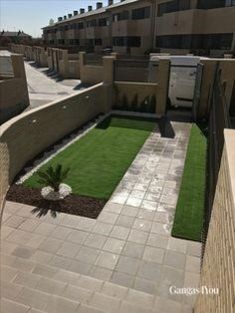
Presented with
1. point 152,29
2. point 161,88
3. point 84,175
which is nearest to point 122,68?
point 161,88

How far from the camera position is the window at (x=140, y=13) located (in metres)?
36.5

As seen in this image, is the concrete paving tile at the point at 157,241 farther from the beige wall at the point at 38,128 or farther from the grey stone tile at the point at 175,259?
the beige wall at the point at 38,128

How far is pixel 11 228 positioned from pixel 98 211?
7.69 feet

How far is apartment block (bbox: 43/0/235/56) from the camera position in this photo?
26344 millimetres

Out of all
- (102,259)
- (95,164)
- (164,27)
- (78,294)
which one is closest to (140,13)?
(164,27)

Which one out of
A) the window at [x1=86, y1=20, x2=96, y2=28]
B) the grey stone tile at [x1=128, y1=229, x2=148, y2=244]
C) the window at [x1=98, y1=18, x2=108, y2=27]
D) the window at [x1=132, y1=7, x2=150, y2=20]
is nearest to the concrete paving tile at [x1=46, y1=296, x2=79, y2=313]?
the grey stone tile at [x1=128, y1=229, x2=148, y2=244]

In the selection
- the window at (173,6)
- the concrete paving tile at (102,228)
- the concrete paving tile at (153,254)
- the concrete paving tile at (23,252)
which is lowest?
the concrete paving tile at (153,254)

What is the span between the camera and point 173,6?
31.1m

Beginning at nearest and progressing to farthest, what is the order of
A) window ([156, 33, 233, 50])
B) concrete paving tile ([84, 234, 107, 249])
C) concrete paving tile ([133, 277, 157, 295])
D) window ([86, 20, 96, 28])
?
concrete paving tile ([133, 277, 157, 295]) < concrete paving tile ([84, 234, 107, 249]) < window ([156, 33, 233, 50]) < window ([86, 20, 96, 28])

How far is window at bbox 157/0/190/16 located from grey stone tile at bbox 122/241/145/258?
93.3 feet

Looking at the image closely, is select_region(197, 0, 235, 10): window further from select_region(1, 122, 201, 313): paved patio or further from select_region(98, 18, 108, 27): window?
select_region(98, 18, 108, 27): window

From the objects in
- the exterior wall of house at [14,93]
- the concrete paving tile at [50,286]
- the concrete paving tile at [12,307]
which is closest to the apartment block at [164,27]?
the exterior wall of house at [14,93]

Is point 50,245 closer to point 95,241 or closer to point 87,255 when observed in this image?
point 87,255

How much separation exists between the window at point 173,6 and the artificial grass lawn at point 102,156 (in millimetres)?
→ 19242
